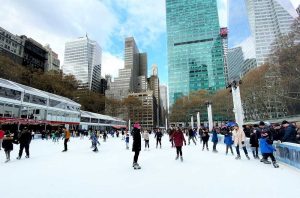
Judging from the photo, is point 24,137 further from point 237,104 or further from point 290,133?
point 237,104

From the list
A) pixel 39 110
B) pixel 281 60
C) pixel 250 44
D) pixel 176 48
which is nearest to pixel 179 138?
pixel 281 60

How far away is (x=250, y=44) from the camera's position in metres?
59.2

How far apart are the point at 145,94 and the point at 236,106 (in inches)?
4389

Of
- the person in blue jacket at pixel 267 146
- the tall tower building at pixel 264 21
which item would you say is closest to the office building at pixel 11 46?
the person in blue jacket at pixel 267 146

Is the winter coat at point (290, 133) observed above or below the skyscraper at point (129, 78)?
below

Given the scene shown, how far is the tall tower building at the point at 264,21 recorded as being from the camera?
226ft

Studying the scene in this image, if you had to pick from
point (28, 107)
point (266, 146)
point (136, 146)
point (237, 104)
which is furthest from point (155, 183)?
point (28, 107)

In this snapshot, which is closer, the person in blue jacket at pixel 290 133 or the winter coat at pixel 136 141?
the winter coat at pixel 136 141

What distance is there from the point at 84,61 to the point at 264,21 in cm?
9923

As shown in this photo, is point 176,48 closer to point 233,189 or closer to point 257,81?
point 257,81

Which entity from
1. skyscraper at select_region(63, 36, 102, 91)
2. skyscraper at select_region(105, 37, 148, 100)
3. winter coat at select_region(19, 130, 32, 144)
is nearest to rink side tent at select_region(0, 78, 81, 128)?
winter coat at select_region(19, 130, 32, 144)

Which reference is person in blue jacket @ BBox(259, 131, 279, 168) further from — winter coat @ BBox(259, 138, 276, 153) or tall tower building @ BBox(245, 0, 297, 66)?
tall tower building @ BBox(245, 0, 297, 66)

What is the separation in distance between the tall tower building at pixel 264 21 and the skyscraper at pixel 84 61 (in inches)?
3608

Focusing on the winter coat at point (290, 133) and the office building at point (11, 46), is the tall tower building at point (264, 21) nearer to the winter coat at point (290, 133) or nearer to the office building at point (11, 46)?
the winter coat at point (290, 133)
